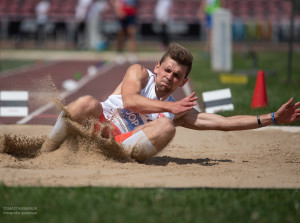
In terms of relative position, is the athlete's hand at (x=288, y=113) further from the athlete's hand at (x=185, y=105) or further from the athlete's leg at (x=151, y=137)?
the athlete's leg at (x=151, y=137)

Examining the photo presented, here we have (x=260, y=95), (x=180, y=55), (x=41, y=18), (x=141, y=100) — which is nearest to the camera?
(x=141, y=100)

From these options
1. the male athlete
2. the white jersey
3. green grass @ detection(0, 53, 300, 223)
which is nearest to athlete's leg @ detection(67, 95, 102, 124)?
the male athlete

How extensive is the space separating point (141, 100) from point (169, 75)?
374 mm

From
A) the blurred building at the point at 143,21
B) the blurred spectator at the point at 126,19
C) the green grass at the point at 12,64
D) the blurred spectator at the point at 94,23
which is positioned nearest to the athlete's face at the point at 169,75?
the green grass at the point at 12,64

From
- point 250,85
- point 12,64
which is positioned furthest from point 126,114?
point 12,64

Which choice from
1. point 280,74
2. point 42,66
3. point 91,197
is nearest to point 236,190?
point 91,197

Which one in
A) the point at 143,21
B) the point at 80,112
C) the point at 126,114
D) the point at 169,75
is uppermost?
the point at 169,75

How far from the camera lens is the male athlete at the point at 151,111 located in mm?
5328

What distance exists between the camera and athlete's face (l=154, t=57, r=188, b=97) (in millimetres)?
5422

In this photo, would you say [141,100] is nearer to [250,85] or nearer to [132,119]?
[132,119]

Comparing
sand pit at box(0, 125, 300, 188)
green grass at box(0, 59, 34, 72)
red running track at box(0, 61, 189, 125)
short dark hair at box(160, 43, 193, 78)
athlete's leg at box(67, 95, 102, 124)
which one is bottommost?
green grass at box(0, 59, 34, 72)

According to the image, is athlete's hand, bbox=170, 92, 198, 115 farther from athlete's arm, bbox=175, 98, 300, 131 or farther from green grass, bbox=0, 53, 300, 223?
green grass, bbox=0, 53, 300, 223

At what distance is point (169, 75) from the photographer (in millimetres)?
5414

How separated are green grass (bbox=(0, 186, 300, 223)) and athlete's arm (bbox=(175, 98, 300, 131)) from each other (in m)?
1.11
